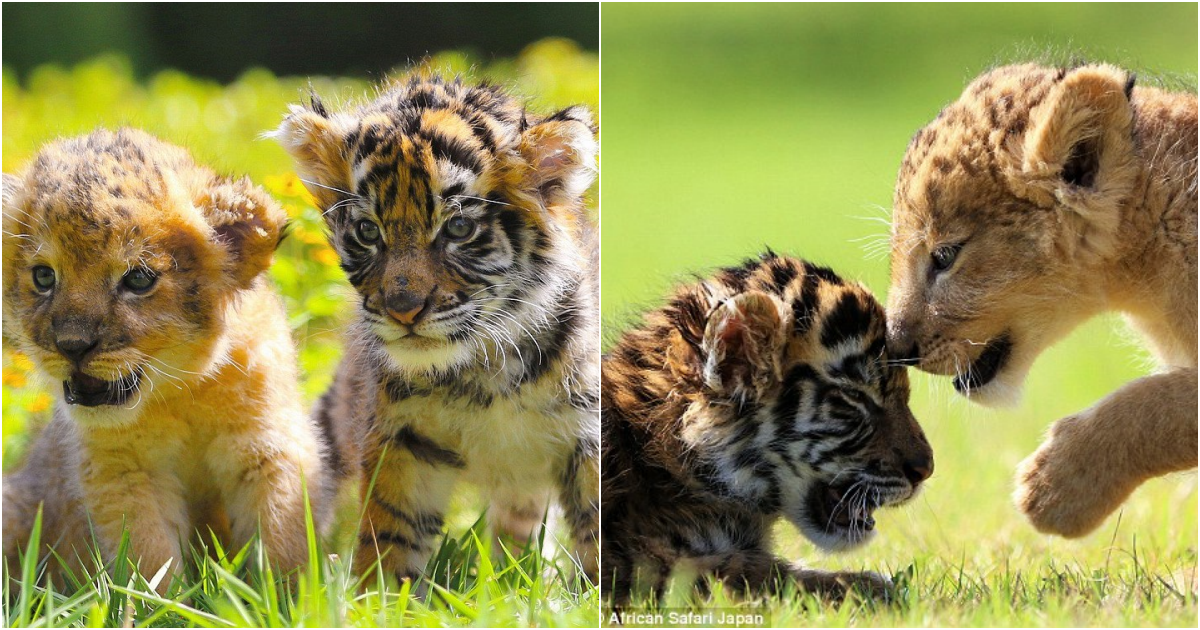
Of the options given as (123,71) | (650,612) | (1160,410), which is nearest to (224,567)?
(650,612)

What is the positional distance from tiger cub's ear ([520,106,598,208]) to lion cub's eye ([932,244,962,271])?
4.37 feet

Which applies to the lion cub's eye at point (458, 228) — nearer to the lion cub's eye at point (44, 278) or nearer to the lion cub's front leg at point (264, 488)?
the lion cub's front leg at point (264, 488)

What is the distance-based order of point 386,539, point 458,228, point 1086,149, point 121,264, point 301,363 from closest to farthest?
point 458,228
point 121,264
point 1086,149
point 386,539
point 301,363

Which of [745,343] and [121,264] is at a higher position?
[121,264]

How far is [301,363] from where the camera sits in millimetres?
5191

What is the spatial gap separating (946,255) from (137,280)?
294 cm

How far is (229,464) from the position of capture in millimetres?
4898

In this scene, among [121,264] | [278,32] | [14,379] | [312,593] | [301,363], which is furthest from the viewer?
[301,363]

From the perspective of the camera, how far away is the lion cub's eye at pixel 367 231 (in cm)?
451

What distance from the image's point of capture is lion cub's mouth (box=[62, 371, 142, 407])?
4.64m

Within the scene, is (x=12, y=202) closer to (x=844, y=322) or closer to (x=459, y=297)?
(x=459, y=297)

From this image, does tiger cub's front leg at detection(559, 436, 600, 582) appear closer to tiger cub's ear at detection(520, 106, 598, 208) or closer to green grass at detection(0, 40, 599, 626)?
green grass at detection(0, 40, 599, 626)

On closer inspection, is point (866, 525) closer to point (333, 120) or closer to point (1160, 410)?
point (1160, 410)

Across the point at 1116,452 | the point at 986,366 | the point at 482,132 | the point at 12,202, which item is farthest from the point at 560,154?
the point at 1116,452
